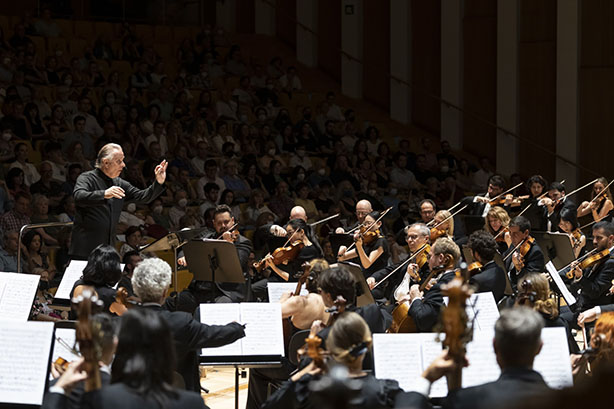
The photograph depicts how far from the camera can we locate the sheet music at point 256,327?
4.82 meters

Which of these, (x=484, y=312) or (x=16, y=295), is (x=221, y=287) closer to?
(x=16, y=295)

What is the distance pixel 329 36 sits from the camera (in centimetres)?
1588

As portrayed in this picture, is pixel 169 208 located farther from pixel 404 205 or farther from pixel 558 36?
pixel 558 36

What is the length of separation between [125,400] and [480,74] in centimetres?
1228

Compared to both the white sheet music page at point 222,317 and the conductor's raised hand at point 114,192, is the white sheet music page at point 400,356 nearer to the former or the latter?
the white sheet music page at point 222,317

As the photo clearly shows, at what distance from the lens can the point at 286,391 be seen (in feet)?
11.1

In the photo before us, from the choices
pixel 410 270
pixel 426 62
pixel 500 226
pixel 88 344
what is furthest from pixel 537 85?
pixel 88 344

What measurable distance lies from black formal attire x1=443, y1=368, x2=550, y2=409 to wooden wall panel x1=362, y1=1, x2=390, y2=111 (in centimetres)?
1261

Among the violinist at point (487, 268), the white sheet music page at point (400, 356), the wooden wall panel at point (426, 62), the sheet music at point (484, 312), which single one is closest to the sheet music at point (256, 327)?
the sheet music at point (484, 312)

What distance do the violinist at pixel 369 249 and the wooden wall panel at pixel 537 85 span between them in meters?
6.23

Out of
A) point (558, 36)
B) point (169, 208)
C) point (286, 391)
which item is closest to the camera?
point (286, 391)

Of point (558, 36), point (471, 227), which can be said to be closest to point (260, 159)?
point (471, 227)

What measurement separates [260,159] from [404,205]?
6.52 ft

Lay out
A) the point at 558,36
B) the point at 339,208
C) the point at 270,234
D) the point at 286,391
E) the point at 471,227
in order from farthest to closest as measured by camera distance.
→ the point at 558,36 < the point at 339,208 < the point at 471,227 < the point at 270,234 < the point at 286,391
